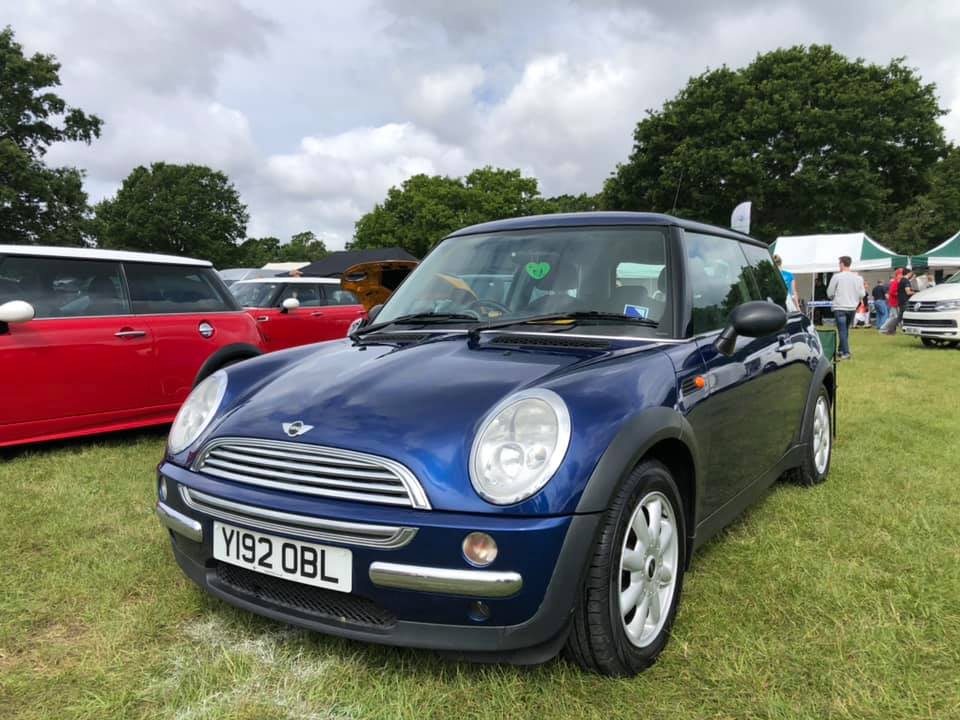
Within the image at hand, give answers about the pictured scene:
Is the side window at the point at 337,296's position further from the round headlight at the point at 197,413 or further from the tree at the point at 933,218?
the tree at the point at 933,218

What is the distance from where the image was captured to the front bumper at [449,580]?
177 centimetres

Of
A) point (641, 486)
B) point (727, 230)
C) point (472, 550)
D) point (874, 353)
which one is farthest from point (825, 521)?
point (874, 353)

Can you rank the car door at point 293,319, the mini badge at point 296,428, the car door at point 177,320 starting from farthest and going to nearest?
1. the car door at point 293,319
2. the car door at point 177,320
3. the mini badge at point 296,428

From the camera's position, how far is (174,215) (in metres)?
50.4

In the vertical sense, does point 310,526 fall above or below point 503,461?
below

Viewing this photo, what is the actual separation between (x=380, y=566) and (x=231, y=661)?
0.73 meters

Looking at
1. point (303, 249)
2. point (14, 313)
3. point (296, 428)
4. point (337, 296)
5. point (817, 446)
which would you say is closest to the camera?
point (296, 428)

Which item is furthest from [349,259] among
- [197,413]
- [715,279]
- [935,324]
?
[197,413]

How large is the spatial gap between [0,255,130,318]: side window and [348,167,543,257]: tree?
41.6m

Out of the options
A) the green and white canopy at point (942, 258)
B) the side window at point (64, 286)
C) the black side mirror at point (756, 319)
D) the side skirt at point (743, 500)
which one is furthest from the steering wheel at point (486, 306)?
the green and white canopy at point (942, 258)

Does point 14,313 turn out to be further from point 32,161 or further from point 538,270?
point 32,161

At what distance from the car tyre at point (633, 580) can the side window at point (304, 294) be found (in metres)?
7.31

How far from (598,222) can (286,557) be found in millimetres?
1915

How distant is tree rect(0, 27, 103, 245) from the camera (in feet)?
89.0
